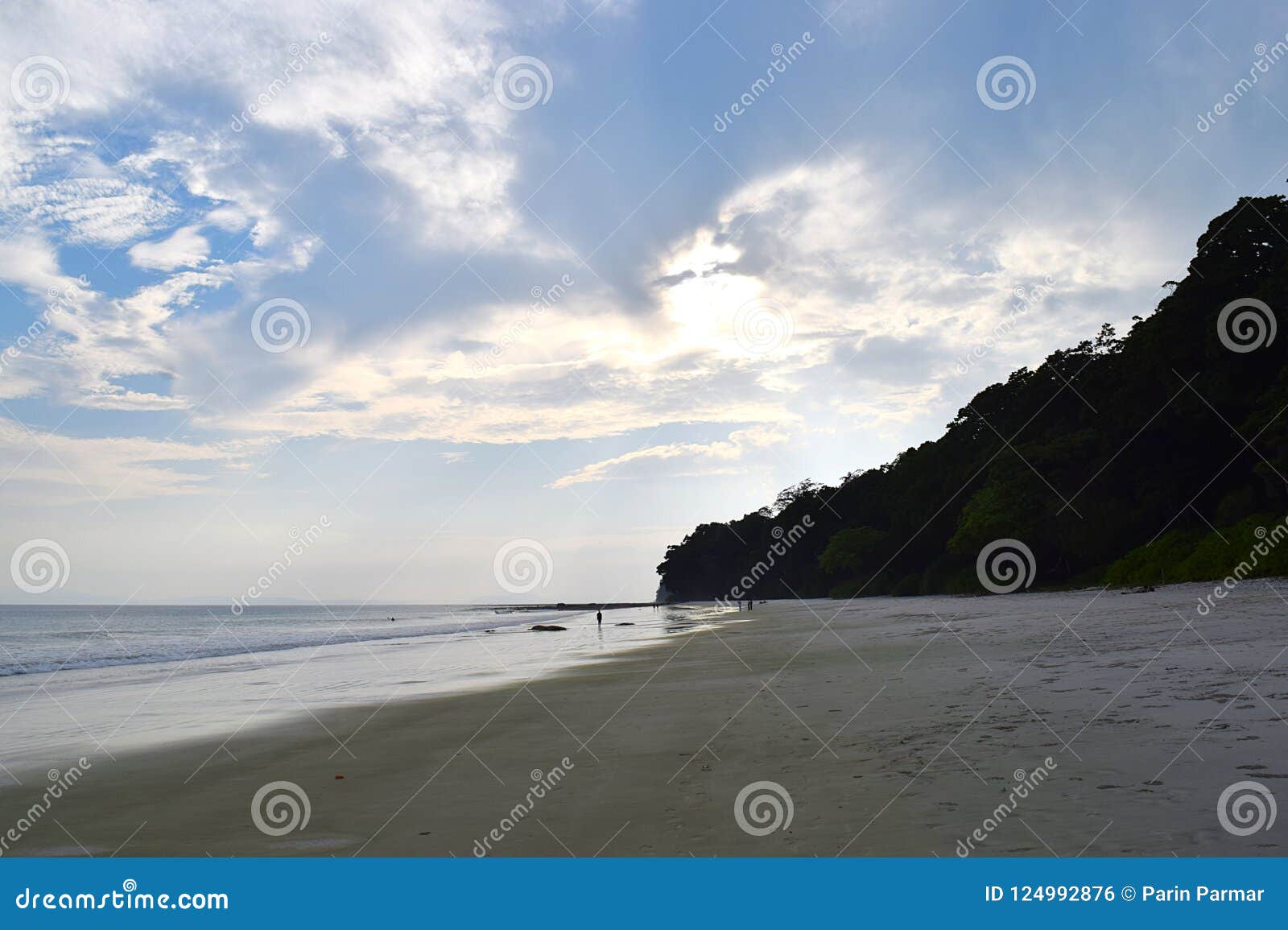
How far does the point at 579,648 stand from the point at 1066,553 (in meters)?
33.7

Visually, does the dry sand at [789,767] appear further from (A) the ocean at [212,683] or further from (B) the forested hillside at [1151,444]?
(B) the forested hillside at [1151,444]

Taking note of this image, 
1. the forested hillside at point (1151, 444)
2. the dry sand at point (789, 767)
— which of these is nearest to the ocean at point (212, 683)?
the dry sand at point (789, 767)

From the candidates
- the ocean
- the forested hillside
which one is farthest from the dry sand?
the forested hillside

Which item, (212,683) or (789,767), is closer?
(789,767)

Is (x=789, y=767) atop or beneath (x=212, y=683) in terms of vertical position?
beneath

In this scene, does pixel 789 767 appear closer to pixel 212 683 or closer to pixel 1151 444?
pixel 212 683

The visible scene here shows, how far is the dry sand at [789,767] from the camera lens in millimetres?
5066

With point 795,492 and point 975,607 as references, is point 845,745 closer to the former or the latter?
point 975,607

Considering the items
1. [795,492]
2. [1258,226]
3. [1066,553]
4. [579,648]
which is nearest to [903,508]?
[1066,553]

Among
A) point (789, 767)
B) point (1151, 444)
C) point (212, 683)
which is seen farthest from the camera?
point (1151, 444)

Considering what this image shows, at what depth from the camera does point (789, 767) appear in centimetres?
699

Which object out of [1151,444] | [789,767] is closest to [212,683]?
[789,767]

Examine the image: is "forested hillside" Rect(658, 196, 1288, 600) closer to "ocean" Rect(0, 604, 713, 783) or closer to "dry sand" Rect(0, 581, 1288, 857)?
"dry sand" Rect(0, 581, 1288, 857)

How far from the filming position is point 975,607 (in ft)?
114
